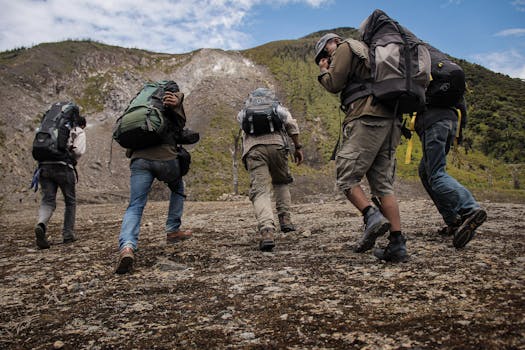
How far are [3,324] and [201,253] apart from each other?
2.29m

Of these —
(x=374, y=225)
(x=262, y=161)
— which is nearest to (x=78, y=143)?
(x=262, y=161)

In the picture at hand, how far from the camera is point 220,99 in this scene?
3803 cm

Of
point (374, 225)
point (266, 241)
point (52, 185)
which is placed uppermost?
point (52, 185)

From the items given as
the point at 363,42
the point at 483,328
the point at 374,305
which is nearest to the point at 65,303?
the point at 374,305

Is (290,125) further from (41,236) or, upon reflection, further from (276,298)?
(41,236)

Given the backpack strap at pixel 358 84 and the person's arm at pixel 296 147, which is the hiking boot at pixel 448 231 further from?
the backpack strap at pixel 358 84

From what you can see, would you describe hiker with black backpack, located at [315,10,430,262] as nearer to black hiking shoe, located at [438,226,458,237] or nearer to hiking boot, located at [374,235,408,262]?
hiking boot, located at [374,235,408,262]

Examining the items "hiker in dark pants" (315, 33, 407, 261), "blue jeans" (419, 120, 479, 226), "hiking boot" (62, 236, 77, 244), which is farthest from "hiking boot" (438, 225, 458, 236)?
"hiking boot" (62, 236, 77, 244)

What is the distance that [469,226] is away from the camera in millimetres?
4008

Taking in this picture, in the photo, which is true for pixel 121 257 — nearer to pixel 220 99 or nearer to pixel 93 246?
pixel 93 246

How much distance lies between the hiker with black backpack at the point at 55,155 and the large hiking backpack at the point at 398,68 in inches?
192

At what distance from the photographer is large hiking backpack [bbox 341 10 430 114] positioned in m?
3.48

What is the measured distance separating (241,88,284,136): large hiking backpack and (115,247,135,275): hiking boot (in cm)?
227

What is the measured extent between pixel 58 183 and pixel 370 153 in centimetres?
518
